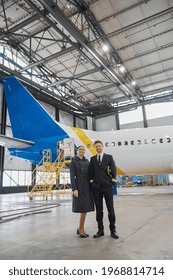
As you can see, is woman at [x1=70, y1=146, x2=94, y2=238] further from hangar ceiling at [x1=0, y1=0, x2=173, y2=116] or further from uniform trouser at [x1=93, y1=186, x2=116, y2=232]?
hangar ceiling at [x1=0, y1=0, x2=173, y2=116]

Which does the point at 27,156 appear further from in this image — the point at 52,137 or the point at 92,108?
the point at 92,108

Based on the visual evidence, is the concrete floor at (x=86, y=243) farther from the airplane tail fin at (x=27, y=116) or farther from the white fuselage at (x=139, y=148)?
the airplane tail fin at (x=27, y=116)

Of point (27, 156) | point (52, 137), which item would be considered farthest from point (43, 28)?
point (27, 156)

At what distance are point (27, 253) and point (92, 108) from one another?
2494cm

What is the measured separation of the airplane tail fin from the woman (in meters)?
8.47

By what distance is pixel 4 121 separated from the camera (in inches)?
738

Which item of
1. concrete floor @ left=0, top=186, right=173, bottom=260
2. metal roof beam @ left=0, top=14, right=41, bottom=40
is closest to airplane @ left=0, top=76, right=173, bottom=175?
metal roof beam @ left=0, top=14, right=41, bottom=40

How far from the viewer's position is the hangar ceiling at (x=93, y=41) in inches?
474

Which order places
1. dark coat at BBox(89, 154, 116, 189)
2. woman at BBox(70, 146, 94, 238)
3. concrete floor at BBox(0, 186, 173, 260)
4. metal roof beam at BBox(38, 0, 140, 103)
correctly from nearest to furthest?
concrete floor at BBox(0, 186, 173, 260)
woman at BBox(70, 146, 94, 238)
dark coat at BBox(89, 154, 116, 189)
metal roof beam at BBox(38, 0, 140, 103)

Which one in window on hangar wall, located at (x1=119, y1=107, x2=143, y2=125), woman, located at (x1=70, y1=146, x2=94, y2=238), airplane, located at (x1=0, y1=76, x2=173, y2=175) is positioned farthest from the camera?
window on hangar wall, located at (x1=119, y1=107, x2=143, y2=125)

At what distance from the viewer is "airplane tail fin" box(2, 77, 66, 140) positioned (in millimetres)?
12227

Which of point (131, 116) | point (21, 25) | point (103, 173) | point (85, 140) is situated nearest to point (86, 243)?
point (103, 173)

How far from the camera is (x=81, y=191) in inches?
142

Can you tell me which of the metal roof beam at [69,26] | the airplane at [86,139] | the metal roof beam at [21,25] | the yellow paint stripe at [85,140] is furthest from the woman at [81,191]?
the metal roof beam at [21,25]
